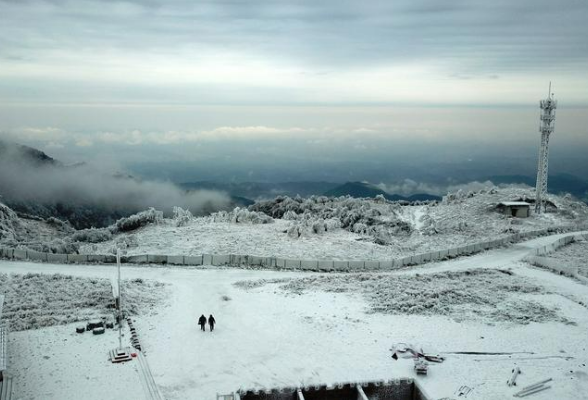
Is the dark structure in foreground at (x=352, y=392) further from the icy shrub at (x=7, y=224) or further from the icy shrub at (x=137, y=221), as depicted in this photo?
the icy shrub at (x=137, y=221)

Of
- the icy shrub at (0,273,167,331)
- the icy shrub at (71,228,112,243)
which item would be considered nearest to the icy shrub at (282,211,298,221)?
the icy shrub at (71,228,112,243)

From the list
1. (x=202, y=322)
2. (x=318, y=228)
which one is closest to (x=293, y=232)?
(x=318, y=228)

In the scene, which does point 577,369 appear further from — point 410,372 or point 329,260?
point 329,260

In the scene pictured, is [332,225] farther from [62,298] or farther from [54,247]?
[62,298]

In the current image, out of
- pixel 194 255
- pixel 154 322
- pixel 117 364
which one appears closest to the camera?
pixel 117 364

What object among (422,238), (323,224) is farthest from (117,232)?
(422,238)
